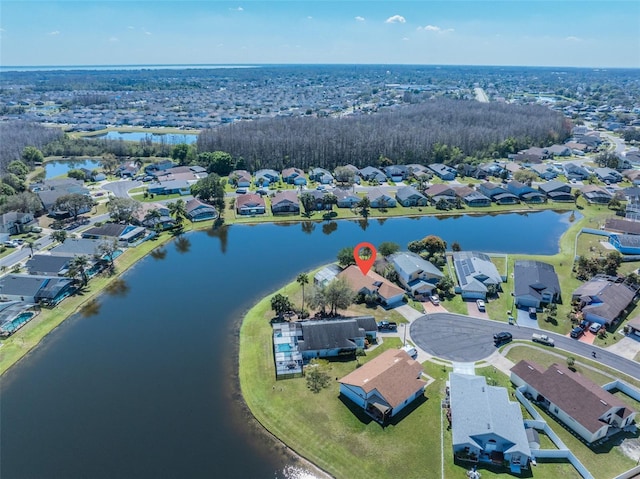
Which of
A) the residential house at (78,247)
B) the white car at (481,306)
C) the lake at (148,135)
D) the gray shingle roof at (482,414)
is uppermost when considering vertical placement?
the lake at (148,135)

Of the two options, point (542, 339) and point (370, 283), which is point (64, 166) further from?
point (542, 339)

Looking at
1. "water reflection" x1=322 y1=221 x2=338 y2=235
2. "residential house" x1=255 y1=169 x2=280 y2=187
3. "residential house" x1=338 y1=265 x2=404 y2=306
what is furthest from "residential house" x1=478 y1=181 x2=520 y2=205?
"residential house" x1=338 y1=265 x2=404 y2=306

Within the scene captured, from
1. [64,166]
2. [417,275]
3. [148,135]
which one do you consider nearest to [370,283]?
[417,275]

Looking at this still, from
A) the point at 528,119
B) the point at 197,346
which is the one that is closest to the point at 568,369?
the point at 197,346

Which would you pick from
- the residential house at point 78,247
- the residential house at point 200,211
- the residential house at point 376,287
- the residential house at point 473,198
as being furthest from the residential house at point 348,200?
the residential house at point 78,247

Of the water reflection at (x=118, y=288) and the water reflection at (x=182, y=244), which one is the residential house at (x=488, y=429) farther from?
the water reflection at (x=182, y=244)

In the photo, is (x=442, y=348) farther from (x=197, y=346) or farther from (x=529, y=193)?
(x=529, y=193)
